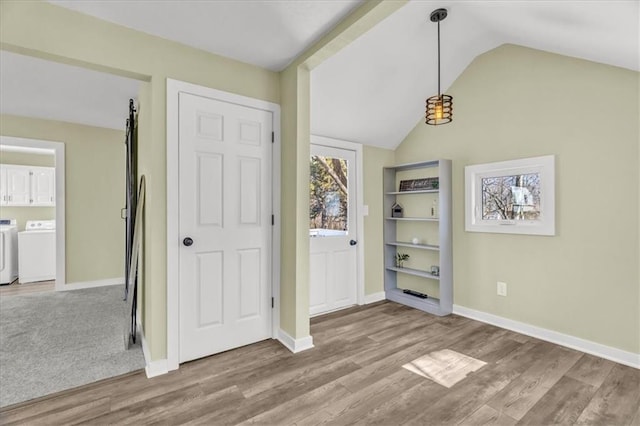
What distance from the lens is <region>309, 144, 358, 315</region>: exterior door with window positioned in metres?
3.57

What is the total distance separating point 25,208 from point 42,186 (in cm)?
51

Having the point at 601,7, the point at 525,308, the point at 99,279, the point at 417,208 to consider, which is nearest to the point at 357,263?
the point at 417,208

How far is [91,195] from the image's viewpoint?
4629 millimetres

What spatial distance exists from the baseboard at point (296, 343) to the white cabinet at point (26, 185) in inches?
207

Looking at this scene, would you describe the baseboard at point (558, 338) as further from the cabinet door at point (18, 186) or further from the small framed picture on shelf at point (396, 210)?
the cabinet door at point (18, 186)

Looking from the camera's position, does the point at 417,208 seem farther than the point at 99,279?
No

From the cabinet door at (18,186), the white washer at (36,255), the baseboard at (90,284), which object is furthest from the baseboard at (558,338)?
the cabinet door at (18,186)

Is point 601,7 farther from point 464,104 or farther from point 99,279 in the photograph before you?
point 99,279

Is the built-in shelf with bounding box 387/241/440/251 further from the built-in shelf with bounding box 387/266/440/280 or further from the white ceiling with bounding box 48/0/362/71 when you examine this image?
the white ceiling with bounding box 48/0/362/71

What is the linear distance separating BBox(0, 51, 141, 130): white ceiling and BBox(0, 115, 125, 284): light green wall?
0.25m

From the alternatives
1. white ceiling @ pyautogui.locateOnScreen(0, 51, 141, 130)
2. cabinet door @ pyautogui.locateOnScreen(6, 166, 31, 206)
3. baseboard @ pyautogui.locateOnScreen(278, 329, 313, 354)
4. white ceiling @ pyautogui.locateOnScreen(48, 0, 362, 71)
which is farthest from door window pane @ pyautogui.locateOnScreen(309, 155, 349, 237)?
cabinet door @ pyautogui.locateOnScreen(6, 166, 31, 206)

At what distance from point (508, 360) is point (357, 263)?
187 cm

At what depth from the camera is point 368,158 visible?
4.02m

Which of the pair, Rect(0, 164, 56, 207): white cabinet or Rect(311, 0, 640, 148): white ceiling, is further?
Rect(0, 164, 56, 207): white cabinet
